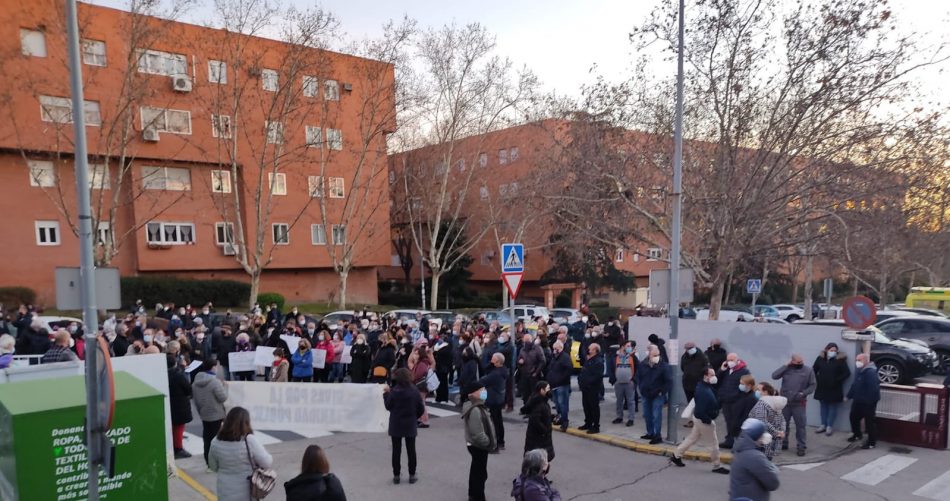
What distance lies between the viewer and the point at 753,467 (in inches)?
213

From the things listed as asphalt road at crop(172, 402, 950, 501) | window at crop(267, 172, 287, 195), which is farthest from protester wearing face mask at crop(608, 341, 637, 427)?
window at crop(267, 172, 287, 195)

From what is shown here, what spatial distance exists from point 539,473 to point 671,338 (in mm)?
5878

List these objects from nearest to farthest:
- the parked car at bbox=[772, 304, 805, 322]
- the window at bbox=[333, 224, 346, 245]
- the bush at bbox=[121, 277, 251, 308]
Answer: the bush at bbox=[121, 277, 251, 308], the parked car at bbox=[772, 304, 805, 322], the window at bbox=[333, 224, 346, 245]

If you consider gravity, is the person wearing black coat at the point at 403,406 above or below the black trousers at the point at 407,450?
above

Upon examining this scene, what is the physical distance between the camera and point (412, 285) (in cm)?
4803

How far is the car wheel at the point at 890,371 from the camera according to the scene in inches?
567

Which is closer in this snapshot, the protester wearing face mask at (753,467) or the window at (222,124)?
the protester wearing face mask at (753,467)

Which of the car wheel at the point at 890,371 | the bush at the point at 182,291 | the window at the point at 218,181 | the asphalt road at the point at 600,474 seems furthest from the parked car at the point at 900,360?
the window at the point at 218,181

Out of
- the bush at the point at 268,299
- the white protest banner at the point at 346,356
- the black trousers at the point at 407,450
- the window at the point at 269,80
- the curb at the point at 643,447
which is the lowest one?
the curb at the point at 643,447

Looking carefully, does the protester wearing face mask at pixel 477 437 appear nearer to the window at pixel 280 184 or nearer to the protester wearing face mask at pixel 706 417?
the protester wearing face mask at pixel 706 417

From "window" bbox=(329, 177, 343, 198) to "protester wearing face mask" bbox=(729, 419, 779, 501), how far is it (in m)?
33.3

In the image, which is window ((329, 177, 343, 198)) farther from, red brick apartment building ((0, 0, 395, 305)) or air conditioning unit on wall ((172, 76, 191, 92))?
air conditioning unit on wall ((172, 76, 191, 92))

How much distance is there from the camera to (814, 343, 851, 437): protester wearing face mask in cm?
1036

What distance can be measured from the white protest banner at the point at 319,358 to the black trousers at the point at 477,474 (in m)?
7.41
